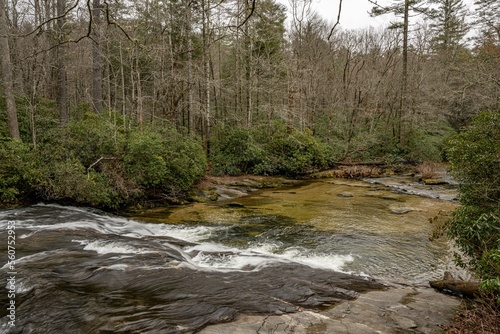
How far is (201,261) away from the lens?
7297 mm

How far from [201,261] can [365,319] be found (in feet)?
12.6

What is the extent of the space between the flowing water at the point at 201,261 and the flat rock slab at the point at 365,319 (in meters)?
0.28

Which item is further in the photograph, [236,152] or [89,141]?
[236,152]

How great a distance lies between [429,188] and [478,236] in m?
12.0

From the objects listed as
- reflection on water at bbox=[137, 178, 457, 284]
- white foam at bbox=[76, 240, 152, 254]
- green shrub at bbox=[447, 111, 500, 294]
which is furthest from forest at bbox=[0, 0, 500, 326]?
white foam at bbox=[76, 240, 152, 254]

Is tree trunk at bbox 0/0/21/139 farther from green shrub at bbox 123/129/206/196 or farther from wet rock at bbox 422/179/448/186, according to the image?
wet rock at bbox 422/179/448/186

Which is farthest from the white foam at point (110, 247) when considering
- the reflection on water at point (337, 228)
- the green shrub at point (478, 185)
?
the green shrub at point (478, 185)

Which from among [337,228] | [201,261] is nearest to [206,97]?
[337,228]

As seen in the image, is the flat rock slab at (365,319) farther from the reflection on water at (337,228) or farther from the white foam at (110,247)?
the white foam at (110,247)

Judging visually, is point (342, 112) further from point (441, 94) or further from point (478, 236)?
point (478, 236)

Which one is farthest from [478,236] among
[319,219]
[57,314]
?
[57,314]

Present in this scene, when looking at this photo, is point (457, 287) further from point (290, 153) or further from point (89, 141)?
point (290, 153)

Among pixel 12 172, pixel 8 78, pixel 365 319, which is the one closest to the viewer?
pixel 365 319

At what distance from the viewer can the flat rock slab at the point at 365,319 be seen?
4344 mm
